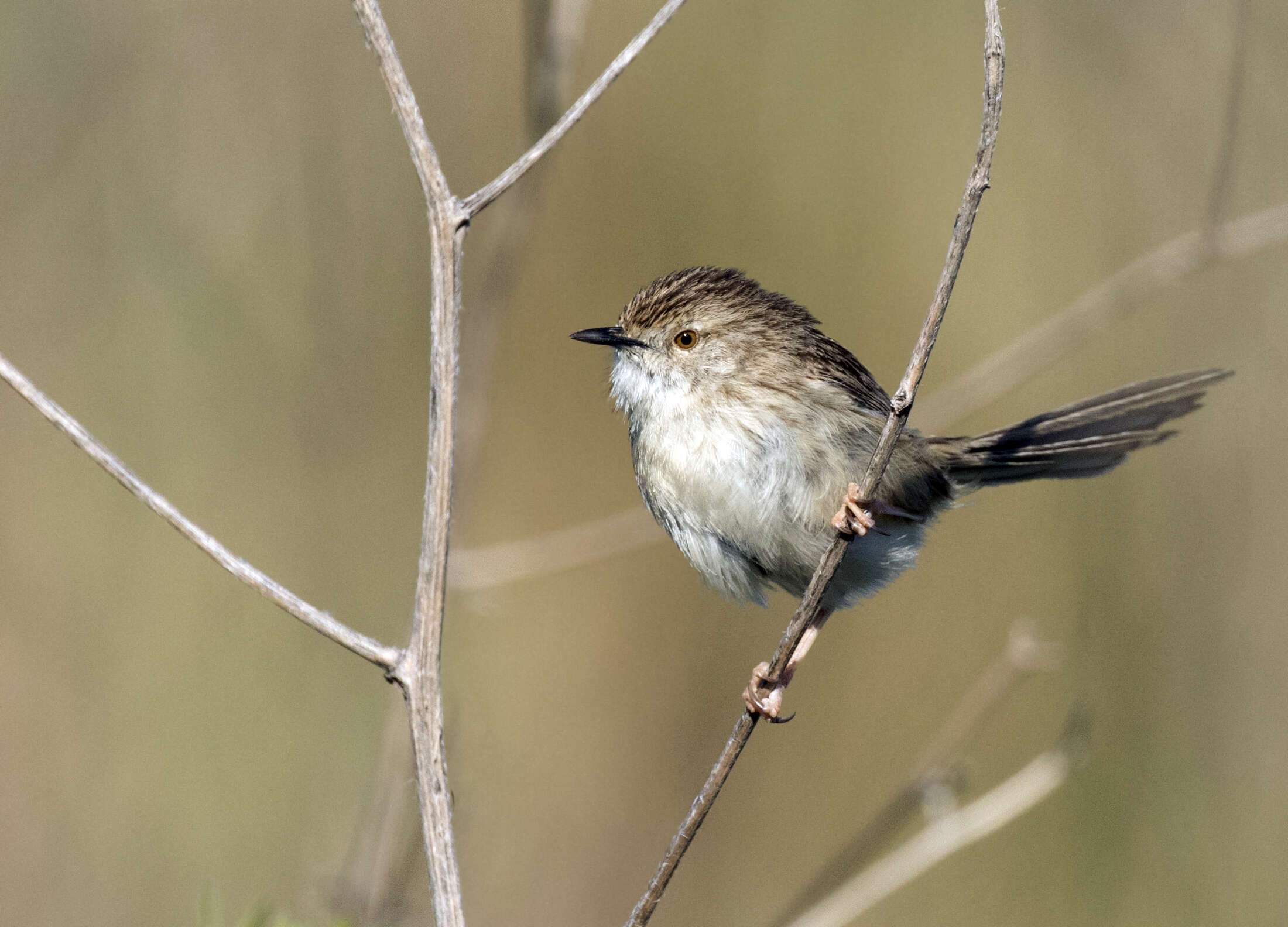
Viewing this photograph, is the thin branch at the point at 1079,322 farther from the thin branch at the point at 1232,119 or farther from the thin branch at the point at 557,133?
the thin branch at the point at 557,133

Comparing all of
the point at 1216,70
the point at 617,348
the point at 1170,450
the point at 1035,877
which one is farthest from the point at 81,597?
the point at 1216,70

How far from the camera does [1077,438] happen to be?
3.64m

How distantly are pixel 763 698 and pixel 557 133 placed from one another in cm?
179

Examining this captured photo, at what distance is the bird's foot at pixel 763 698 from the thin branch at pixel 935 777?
1.35 ft

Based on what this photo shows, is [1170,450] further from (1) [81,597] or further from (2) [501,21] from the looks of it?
(1) [81,597]

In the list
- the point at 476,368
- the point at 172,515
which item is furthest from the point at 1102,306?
the point at 172,515

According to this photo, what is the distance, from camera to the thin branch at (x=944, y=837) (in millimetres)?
2939

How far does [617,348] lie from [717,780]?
1.78m

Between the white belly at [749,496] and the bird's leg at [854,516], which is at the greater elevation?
the white belly at [749,496]

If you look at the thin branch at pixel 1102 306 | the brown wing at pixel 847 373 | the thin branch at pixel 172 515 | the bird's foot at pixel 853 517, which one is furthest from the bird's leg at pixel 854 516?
the thin branch at pixel 172 515

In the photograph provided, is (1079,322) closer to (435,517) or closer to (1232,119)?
(1232,119)

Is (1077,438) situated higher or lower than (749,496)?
higher

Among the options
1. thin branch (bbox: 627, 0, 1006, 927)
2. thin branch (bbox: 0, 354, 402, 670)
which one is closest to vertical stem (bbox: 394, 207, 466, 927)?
thin branch (bbox: 0, 354, 402, 670)

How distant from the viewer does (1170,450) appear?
4.89 metres
